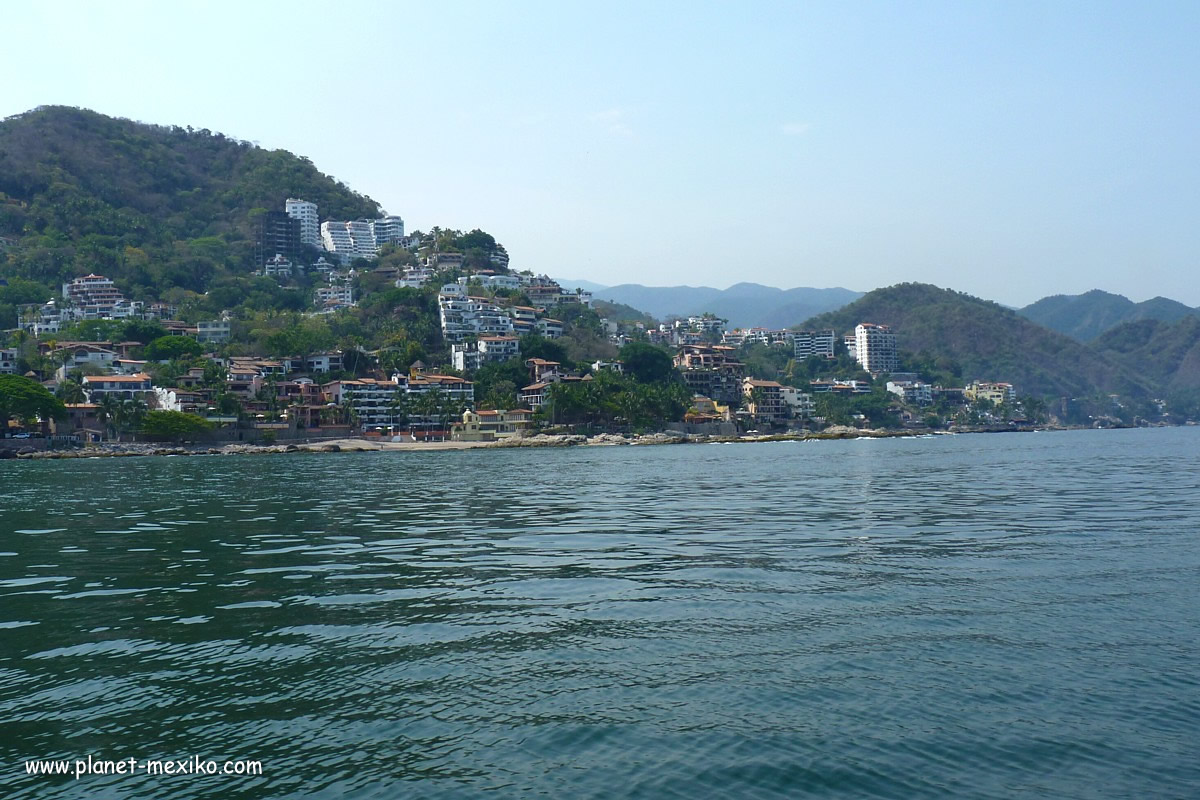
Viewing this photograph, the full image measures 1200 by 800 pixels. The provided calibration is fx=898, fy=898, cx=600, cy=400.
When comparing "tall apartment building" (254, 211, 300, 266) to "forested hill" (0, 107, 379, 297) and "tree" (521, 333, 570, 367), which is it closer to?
"forested hill" (0, 107, 379, 297)

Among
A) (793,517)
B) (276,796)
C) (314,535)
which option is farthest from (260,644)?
(793,517)

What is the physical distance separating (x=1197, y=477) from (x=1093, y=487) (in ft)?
27.0

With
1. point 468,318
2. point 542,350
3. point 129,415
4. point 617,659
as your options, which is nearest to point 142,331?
point 129,415

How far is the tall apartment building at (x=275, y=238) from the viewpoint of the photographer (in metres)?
189

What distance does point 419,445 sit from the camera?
99.6 meters

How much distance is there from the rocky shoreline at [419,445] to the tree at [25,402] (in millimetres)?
3683

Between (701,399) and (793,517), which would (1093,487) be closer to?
(793,517)

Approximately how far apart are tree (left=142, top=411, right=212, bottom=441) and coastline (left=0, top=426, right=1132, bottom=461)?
141 centimetres

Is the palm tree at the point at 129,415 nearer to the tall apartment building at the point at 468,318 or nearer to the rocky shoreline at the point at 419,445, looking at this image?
the rocky shoreline at the point at 419,445

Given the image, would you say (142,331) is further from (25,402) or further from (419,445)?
(419,445)

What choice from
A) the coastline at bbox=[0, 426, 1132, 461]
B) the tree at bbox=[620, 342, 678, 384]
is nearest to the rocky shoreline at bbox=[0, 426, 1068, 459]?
the coastline at bbox=[0, 426, 1132, 461]

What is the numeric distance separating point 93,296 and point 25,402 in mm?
69318

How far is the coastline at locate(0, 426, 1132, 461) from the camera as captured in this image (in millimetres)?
84500

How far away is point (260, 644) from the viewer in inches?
463
